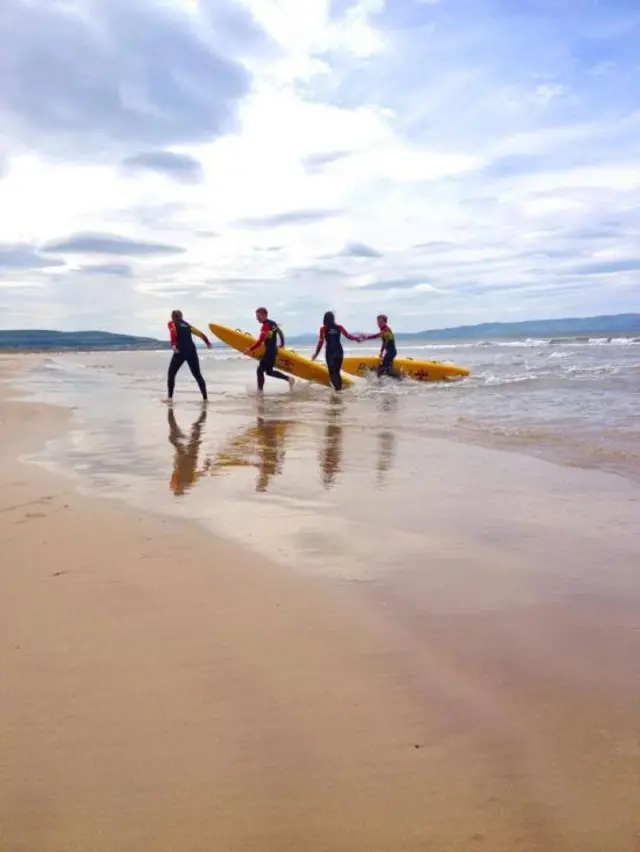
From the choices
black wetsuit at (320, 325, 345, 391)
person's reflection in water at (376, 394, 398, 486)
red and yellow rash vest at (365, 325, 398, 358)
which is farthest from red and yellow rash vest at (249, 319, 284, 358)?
person's reflection in water at (376, 394, 398, 486)

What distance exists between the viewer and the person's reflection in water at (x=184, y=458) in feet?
17.5

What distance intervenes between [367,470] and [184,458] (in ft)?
5.76

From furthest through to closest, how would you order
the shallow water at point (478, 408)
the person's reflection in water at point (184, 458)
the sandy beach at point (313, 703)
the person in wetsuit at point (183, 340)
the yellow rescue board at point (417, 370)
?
the yellow rescue board at point (417, 370), the person in wetsuit at point (183, 340), the shallow water at point (478, 408), the person's reflection in water at point (184, 458), the sandy beach at point (313, 703)

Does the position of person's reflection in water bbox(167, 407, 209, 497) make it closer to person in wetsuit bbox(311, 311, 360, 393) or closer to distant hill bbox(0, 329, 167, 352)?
person in wetsuit bbox(311, 311, 360, 393)

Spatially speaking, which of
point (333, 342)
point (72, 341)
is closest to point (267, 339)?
point (333, 342)

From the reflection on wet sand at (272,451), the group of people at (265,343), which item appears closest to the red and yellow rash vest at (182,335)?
the group of people at (265,343)

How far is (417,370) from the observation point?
745 inches

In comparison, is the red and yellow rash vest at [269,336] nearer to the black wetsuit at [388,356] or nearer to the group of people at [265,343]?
the group of people at [265,343]

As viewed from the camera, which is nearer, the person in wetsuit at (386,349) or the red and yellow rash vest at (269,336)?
the red and yellow rash vest at (269,336)

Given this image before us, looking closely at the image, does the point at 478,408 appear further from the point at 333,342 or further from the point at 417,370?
the point at 417,370

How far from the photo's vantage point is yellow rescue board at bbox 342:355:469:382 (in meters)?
18.7

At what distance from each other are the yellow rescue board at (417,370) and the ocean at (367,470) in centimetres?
628

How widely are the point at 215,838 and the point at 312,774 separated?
1.01 ft

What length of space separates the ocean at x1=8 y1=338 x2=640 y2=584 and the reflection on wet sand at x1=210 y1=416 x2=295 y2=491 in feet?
0.07
